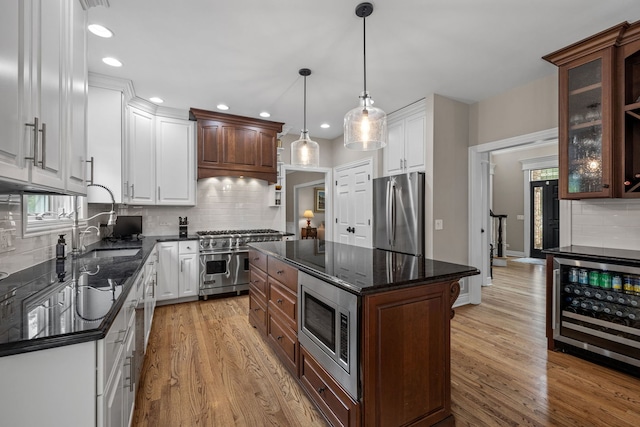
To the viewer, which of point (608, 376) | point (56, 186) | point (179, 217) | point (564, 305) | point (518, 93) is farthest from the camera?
point (179, 217)

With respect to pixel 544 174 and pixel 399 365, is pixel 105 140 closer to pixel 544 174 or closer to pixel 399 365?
pixel 399 365

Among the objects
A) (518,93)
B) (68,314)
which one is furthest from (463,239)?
(68,314)

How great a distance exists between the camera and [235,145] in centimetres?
454

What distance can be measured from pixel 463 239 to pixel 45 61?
13.9ft

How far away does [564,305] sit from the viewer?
2.62 metres

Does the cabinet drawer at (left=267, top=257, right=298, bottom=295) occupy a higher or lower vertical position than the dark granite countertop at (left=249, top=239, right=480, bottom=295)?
lower

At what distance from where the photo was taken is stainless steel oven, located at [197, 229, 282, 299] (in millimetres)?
4156

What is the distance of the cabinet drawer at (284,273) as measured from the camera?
213 cm

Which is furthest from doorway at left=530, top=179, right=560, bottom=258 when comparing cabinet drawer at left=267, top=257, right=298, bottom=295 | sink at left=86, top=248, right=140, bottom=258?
sink at left=86, top=248, right=140, bottom=258

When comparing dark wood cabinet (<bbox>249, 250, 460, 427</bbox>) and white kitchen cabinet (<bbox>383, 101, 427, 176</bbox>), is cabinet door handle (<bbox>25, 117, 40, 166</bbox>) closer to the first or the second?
dark wood cabinet (<bbox>249, 250, 460, 427</bbox>)

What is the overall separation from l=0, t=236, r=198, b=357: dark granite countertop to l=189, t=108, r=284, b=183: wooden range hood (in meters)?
2.61

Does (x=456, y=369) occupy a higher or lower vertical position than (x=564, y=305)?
lower

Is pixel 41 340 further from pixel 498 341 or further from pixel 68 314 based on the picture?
pixel 498 341

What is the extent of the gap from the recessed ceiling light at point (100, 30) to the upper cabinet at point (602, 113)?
386 cm
